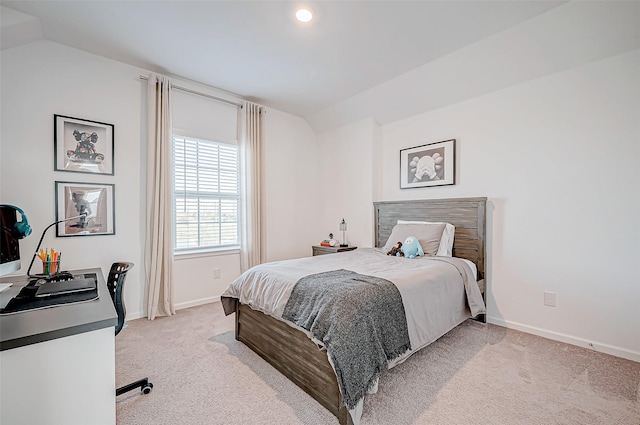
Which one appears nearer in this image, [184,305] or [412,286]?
[412,286]

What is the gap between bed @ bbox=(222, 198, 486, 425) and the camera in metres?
1.72

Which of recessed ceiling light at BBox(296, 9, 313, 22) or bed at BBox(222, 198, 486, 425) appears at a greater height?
recessed ceiling light at BBox(296, 9, 313, 22)

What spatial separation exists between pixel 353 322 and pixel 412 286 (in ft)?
2.18

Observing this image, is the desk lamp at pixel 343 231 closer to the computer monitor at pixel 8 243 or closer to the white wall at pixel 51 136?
the white wall at pixel 51 136

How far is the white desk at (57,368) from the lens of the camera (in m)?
0.84

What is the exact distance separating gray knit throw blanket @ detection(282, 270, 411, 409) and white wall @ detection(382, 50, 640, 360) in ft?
5.79

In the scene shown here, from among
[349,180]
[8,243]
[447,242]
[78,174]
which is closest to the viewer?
[8,243]

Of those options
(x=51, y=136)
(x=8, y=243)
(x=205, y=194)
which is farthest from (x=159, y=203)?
(x=8, y=243)

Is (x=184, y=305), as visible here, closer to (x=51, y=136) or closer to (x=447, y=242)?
(x=51, y=136)

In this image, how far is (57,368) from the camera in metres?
0.91

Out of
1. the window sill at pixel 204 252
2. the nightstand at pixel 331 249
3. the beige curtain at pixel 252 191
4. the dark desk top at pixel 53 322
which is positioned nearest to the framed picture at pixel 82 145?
the window sill at pixel 204 252

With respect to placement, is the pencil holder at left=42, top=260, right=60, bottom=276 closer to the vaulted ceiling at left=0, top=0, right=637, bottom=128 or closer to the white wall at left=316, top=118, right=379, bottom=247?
the vaulted ceiling at left=0, top=0, right=637, bottom=128

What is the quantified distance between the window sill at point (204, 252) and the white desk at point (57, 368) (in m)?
2.46

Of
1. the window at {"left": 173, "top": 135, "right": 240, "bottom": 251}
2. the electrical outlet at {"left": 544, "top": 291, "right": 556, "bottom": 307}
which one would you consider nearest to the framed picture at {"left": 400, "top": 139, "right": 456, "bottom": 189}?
the electrical outlet at {"left": 544, "top": 291, "right": 556, "bottom": 307}
